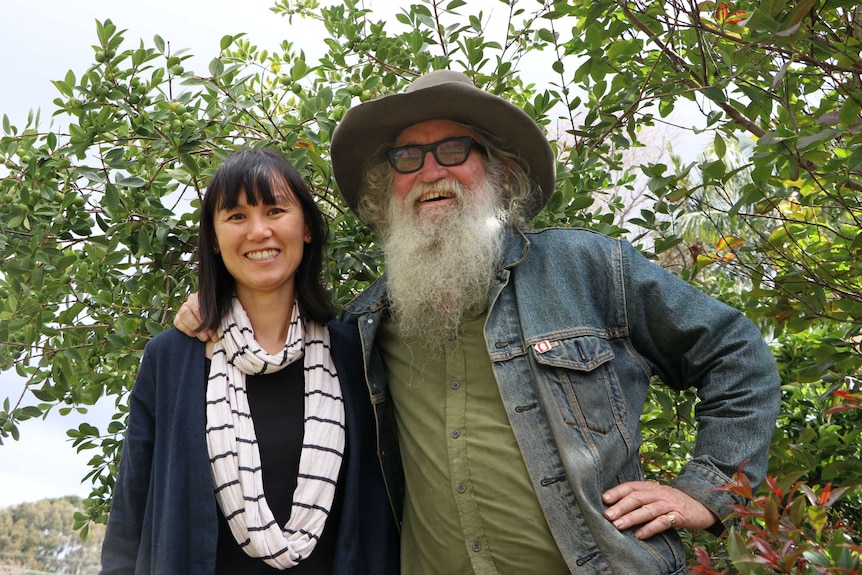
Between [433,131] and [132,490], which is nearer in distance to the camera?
[132,490]

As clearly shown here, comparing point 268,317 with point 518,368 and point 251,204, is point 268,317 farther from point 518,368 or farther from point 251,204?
point 518,368

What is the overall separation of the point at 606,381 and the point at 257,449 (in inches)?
38.2

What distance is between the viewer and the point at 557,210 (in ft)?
10.3

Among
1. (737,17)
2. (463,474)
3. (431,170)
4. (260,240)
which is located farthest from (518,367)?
(737,17)

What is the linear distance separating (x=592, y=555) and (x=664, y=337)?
0.63 metres

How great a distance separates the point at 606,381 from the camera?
2.36m

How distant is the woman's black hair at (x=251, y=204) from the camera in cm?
250

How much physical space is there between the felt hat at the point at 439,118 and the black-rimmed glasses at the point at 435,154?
9 centimetres

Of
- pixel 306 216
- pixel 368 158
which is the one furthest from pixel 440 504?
pixel 368 158

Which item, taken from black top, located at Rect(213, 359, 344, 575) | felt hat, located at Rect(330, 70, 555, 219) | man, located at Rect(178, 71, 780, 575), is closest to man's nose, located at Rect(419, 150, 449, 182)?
man, located at Rect(178, 71, 780, 575)

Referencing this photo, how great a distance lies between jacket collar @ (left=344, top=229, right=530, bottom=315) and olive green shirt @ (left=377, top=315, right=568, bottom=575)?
0.20m

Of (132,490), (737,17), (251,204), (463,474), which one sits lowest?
(463,474)

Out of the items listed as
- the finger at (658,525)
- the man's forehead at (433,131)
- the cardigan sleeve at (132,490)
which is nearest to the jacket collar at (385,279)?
the man's forehead at (433,131)

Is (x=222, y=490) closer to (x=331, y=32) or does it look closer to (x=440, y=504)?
(x=440, y=504)
